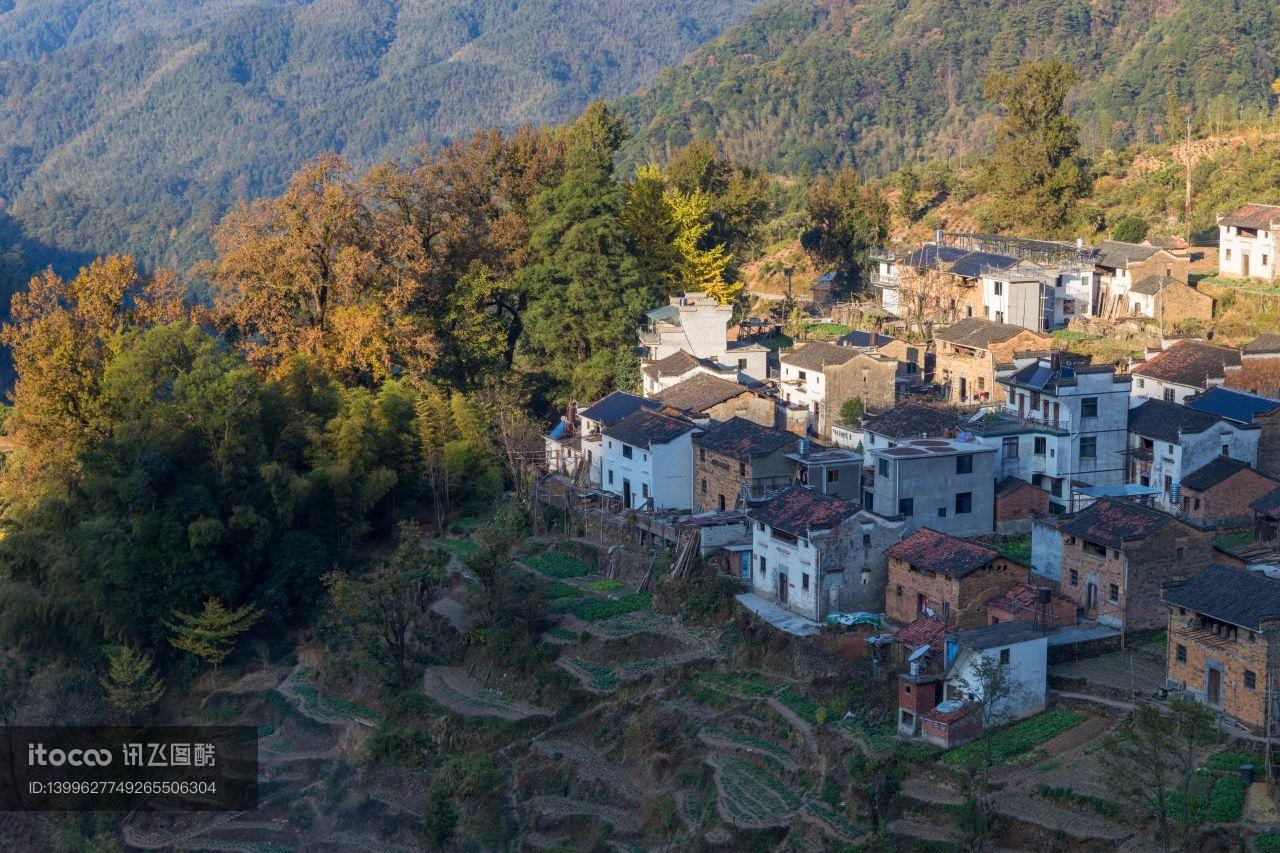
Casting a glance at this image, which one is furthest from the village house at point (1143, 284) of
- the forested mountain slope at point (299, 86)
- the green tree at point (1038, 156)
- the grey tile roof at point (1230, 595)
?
the forested mountain slope at point (299, 86)

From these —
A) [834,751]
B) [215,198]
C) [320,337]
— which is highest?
[320,337]

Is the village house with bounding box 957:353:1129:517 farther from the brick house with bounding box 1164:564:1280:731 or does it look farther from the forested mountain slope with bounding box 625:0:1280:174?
the forested mountain slope with bounding box 625:0:1280:174

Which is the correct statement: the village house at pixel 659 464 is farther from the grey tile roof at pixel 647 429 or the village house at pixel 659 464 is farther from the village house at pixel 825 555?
the village house at pixel 825 555

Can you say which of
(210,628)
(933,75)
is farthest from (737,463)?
(933,75)

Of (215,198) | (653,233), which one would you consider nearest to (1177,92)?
(653,233)

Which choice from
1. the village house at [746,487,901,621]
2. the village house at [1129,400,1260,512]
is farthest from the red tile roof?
the village house at [1129,400,1260,512]

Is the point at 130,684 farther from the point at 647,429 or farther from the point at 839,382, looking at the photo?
the point at 839,382

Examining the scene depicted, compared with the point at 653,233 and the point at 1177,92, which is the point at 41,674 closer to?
the point at 653,233
